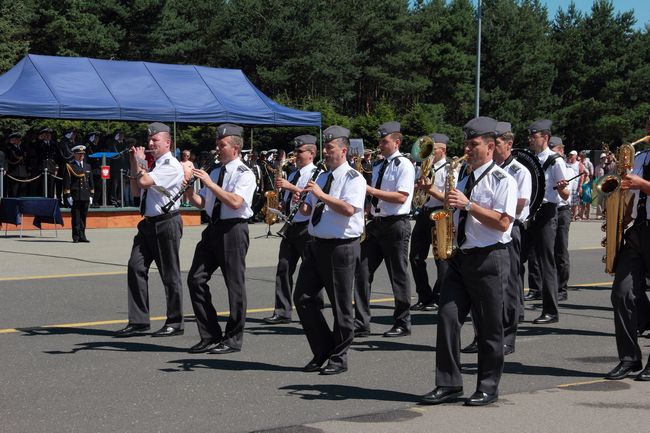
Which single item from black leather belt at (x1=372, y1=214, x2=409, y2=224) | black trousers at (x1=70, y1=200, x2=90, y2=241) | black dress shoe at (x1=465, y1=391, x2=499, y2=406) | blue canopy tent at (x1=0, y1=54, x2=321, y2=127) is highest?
blue canopy tent at (x1=0, y1=54, x2=321, y2=127)

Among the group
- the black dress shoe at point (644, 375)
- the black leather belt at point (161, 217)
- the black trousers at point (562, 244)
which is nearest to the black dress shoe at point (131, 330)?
the black leather belt at point (161, 217)

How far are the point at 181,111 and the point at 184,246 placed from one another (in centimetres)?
605

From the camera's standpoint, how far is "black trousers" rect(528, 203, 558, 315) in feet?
35.5

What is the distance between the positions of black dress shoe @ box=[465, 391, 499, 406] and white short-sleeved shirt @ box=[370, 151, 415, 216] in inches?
125

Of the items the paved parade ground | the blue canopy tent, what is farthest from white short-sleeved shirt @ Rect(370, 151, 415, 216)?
the blue canopy tent

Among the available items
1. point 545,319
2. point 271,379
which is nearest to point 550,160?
point 545,319

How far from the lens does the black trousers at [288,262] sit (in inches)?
434

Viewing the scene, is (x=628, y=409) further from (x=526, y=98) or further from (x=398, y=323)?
(x=526, y=98)

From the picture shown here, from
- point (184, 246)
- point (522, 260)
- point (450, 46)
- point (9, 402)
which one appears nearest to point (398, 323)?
point (522, 260)

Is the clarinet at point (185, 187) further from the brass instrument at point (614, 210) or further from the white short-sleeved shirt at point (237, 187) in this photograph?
the brass instrument at point (614, 210)

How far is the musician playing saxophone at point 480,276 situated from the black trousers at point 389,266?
3.03 metres

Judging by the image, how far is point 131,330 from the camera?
9898 mm

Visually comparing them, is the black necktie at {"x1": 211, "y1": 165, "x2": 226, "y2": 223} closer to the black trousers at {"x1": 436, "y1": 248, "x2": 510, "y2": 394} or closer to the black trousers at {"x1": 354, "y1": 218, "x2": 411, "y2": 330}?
the black trousers at {"x1": 354, "y1": 218, "x2": 411, "y2": 330}

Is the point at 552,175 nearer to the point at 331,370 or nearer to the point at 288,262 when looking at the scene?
the point at 288,262
